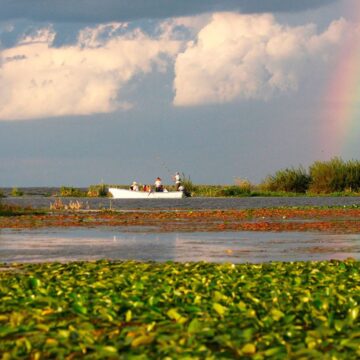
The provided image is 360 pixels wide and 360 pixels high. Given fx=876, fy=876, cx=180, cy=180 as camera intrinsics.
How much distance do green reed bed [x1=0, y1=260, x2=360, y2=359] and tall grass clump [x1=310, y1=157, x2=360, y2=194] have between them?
78.2m

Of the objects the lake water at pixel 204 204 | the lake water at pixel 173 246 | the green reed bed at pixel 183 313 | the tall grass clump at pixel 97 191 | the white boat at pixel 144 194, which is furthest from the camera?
the tall grass clump at pixel 97 191

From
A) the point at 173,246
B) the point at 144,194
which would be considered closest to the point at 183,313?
the point at 173,246

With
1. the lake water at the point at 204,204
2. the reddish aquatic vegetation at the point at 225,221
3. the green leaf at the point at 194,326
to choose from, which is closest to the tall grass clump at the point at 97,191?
the lake water at the point at 204,204

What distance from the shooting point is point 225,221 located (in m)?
45.1

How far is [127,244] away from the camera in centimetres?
2945

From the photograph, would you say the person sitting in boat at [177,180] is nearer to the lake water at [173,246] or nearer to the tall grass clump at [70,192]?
the tall grass clump at [70,192]

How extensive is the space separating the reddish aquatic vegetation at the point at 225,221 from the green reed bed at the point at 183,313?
20.0m

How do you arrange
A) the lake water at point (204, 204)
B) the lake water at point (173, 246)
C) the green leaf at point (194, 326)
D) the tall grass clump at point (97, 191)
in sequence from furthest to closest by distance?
the tall grass clump at point (97, 191), the lake water at point (204, 204), the lake water at point (173, 246), the green leaf at point (194, 326)

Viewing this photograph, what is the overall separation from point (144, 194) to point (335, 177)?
21.8m

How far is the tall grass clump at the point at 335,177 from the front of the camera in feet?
316

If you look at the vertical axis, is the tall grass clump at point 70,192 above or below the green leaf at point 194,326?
above

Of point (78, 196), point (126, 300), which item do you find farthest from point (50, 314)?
point (78, 196)

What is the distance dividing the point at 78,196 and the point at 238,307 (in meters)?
Result: 92.9

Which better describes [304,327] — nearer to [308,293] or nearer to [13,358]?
[308,293]
